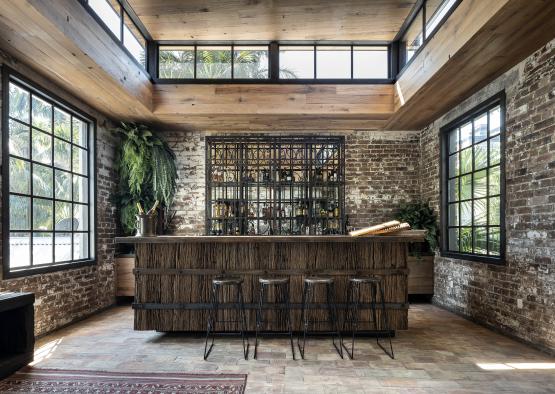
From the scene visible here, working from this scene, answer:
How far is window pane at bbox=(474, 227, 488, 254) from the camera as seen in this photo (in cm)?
477

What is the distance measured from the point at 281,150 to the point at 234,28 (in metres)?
2.26

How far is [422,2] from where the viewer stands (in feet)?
15.2

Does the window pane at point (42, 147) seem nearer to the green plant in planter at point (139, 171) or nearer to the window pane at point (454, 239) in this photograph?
the green plant in planter at point (139, 171)

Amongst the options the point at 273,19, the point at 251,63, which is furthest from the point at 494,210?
the point at 251,63

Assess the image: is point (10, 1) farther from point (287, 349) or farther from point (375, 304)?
point (375, 304)

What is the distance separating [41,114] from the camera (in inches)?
171

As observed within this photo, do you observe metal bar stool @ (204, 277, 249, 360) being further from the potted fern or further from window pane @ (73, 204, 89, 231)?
the potted fern

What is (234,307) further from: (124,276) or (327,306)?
(124,276)

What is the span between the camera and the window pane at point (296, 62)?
573 cm

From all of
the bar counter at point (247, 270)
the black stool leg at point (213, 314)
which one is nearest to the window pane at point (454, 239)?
the bar counter at point (247, 270)

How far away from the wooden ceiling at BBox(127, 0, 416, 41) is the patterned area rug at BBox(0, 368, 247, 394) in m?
4.27

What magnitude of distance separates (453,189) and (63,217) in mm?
5738

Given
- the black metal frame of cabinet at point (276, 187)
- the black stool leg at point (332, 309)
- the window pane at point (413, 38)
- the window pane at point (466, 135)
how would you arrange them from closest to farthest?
the black stool leg at point (332, 309), the window pane at point (413, 38), the window pane at point (466, 135), the black metal frame of cabinet at point (276, 187)

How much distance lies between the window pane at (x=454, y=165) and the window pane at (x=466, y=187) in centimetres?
23
